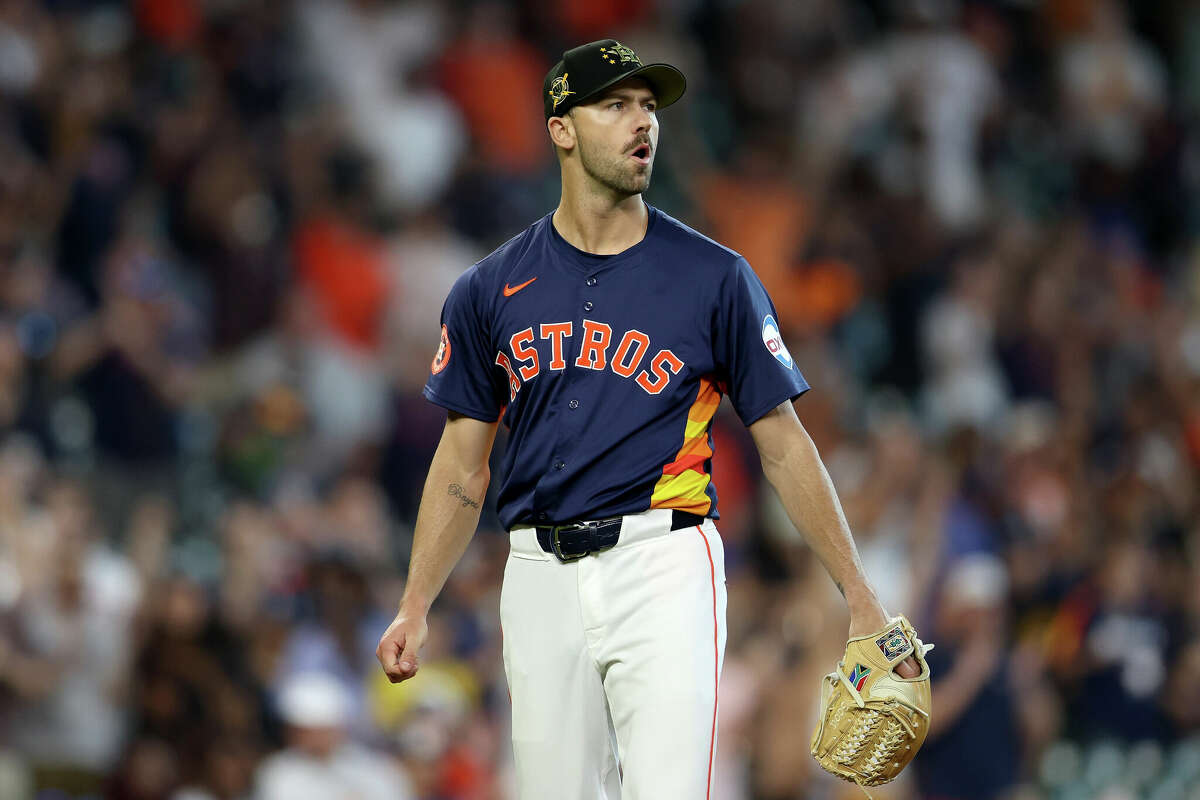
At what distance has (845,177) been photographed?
12.1 metres

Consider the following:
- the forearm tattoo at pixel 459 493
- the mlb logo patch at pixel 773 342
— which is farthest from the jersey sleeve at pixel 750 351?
the forearm tattoo at pixel 459 493

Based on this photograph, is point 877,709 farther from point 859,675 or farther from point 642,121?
point 642,121

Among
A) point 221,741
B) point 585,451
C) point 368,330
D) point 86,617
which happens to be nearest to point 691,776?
point 585,451

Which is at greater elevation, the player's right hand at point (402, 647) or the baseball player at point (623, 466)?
the baseball player at point (623, 466)

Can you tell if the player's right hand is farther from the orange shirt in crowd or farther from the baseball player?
the orange shirt in crowd

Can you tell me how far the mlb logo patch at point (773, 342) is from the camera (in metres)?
4.19

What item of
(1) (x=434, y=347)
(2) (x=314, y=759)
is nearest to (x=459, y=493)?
(2) (x=314, y=759)

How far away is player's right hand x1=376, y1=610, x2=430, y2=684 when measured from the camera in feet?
14.3

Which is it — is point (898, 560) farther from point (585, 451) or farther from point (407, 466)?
point (585, 451)

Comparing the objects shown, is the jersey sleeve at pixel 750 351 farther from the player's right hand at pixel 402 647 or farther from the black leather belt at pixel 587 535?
the player's right hand at pixel 402 647

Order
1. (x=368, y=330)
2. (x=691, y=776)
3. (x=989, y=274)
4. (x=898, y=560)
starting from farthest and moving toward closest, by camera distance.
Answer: (x=989, y=274) → (x=368, y=330) → (x=898, y=560) → (x=691, y=776)

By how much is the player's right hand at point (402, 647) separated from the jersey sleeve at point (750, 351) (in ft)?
3.46

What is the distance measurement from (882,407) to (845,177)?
2.08 metres

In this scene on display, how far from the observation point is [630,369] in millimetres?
4215
